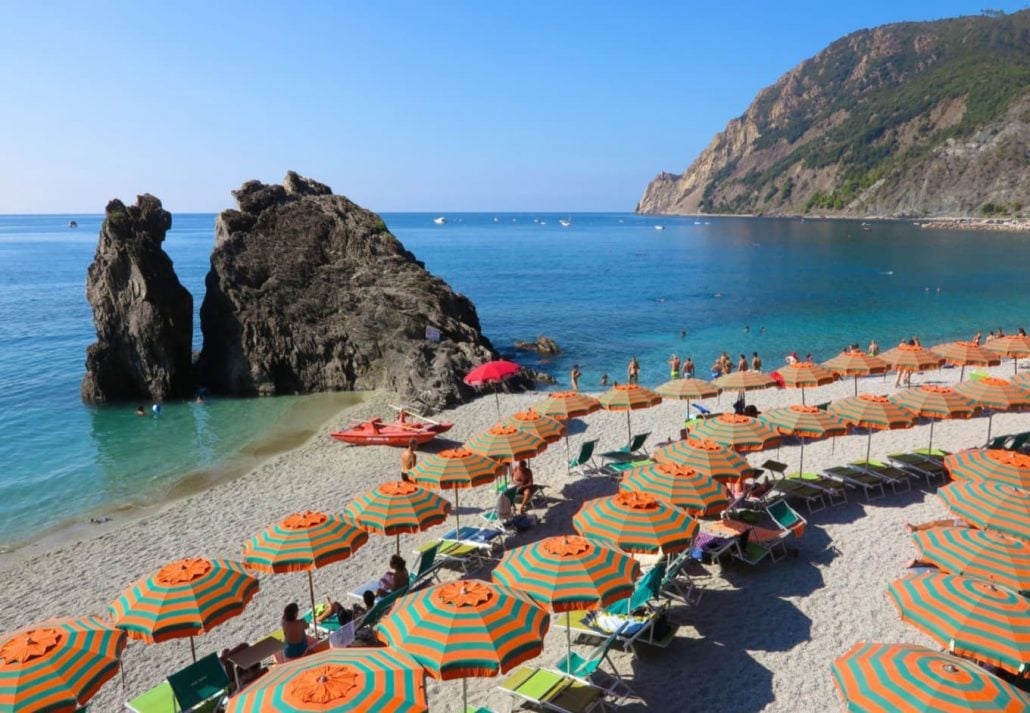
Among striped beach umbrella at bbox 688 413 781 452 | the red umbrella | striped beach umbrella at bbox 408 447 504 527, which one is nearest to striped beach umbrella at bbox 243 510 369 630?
striped beach umbrella at bbox 408 447 504 527

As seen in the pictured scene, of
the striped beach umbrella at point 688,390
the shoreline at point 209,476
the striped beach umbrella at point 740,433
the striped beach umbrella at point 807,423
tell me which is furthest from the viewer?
the striped beach umbrella at point 688,390

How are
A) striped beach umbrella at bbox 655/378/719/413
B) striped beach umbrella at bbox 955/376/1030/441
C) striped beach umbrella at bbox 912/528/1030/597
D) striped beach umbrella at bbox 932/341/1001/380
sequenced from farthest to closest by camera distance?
1. striped beach umbrella at bbox 932/341/1001/380
2. striped beach umbrella at bbox 655/378/719/413
3. striped beach umbrella at bbox 955/376/1030/441
4. striped beach umbrella at bbox 912/528/1030/597

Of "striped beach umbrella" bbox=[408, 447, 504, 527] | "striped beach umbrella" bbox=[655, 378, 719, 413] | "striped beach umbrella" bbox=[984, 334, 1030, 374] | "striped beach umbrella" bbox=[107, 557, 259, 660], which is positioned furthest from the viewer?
"striped beach umbrella" bbox=[984, 334, 1030, 374]

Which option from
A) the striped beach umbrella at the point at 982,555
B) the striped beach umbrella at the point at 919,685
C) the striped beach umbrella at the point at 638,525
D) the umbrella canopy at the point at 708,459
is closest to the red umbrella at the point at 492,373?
the umbrella canopy at the point at 708,459

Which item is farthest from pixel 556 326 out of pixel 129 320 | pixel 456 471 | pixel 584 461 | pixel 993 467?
pixel 993 467

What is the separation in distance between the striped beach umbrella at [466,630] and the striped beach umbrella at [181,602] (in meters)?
2.45

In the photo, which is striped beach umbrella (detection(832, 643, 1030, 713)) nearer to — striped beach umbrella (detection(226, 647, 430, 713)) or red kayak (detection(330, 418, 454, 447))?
striped beach umbrella (detection(226, 647, 430, 713))

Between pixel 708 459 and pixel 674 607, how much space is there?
9.34 ft

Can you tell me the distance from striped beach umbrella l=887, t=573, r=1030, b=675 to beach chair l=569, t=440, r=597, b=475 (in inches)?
364

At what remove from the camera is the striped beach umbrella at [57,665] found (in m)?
6.93

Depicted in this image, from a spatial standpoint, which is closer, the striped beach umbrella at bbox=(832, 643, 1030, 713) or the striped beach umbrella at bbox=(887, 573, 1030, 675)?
the striped beach umbrella at bbox=(832, 643, 1030, 713)

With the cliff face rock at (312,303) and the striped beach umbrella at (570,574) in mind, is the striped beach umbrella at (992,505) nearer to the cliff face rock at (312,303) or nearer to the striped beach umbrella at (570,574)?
the striped beach umbrella at (570,574)

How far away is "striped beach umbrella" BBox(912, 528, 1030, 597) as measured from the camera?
8.71 m

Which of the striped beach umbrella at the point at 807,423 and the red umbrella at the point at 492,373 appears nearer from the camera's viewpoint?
the striped beach umbrella at the point at 807,423
